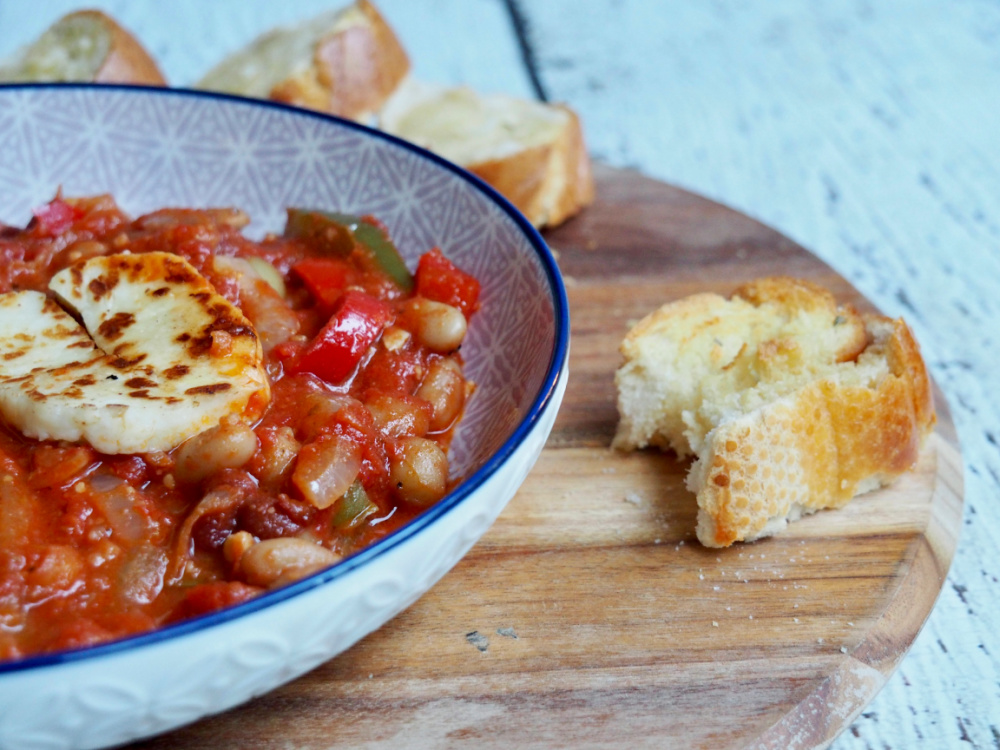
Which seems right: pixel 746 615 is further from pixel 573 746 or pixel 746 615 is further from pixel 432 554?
pixel 432 554

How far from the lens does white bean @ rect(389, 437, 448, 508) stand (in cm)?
218

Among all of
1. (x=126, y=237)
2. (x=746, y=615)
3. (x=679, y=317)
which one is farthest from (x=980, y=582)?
(x=126, y=237)

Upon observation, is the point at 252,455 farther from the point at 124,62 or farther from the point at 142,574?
the point at 124,62

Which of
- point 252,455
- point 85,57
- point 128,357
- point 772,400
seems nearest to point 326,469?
point 252,455

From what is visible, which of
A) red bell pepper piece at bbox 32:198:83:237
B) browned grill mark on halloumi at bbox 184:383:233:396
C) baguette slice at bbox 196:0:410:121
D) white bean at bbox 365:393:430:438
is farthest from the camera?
baguette slice at bbox 196:0:410:121

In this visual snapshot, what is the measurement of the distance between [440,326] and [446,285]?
217 millimetres

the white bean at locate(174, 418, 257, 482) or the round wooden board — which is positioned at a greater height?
the white bean at locate(174, 418, 257, 482)

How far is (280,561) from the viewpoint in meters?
1.87

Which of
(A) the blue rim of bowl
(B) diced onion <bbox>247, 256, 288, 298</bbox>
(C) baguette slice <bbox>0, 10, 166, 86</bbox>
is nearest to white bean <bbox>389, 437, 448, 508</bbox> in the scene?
(A) the blue rim of bowl

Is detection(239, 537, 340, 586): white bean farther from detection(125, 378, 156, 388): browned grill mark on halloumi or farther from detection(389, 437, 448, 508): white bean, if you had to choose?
detection(125, 378, 156, 388): browned grill mark on halloumi

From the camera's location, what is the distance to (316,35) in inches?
164

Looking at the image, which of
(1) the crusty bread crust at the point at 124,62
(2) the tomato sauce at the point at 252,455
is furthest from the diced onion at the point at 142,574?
(1) the crusty bread crust at the point at 124,62

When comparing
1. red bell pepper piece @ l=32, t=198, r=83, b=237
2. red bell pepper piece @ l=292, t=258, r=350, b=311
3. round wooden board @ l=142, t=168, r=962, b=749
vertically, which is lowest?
round wooden board @ l=142, t=168, r=962, b=749

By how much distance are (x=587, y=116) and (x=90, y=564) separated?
3849 mm
